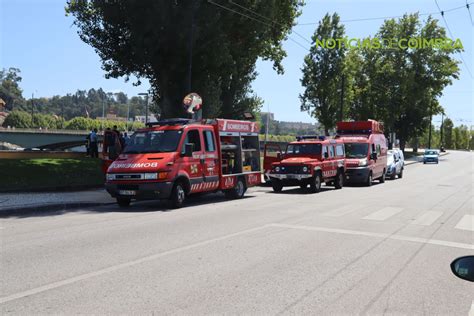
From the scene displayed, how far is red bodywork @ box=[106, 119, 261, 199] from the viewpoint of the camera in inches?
512

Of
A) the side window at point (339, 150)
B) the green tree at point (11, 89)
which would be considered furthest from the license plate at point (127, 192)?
the green tree at point (11, 89)

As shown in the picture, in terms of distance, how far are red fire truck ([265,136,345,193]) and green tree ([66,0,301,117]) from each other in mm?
7164

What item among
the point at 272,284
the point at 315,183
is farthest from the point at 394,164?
the point at 272,284

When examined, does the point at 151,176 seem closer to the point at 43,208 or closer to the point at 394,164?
the point at 43,208

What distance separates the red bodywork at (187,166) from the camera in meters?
13.0

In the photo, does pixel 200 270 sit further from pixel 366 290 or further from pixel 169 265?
pixel 366 290

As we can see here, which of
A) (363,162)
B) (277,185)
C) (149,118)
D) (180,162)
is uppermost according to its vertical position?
(149,118)

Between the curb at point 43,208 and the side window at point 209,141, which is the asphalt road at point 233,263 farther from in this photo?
the side window at point 209,141

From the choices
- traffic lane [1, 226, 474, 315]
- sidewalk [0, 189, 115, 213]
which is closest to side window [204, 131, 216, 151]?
sidewalk [0, 189, 115, 213]

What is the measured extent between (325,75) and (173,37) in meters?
33.2

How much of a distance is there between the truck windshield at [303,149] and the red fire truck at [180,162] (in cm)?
405

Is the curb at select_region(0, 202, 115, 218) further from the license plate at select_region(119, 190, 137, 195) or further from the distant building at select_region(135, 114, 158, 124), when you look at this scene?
the distant building at select_region(135, 114, 158, 124)

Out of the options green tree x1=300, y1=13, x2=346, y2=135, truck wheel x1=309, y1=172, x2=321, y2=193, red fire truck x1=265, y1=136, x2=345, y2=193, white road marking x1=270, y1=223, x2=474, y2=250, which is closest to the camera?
white road marking x1=270, y1=223, x2=474, y2=250

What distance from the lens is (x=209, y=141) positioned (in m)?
15.2
